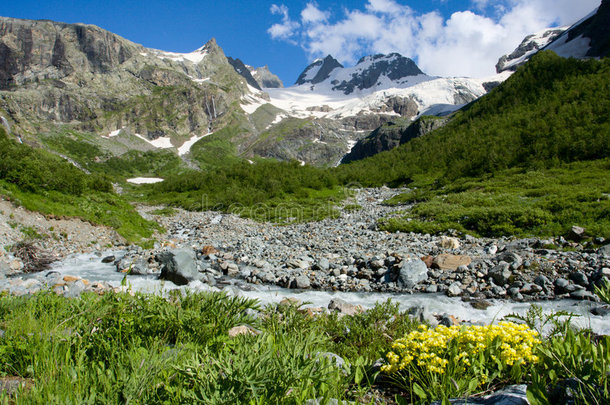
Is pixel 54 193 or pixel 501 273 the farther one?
pixel 54 193

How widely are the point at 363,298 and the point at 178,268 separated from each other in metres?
6.34

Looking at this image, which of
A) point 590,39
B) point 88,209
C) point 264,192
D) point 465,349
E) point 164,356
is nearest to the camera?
point 164,356

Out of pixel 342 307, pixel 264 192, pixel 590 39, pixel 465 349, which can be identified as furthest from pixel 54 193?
pixel 590 39

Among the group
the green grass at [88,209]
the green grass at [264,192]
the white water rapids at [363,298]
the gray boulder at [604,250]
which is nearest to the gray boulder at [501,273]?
the white water rapids at [363,298]

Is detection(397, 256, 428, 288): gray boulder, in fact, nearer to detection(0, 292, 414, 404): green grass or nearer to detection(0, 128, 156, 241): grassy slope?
detection(0, 292, 414, 404): green grass

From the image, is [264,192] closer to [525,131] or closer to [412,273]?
[412,273]

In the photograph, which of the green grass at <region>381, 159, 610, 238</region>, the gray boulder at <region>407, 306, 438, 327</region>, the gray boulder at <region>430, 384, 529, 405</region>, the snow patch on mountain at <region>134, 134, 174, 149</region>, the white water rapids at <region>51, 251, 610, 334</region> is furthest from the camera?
the snow patch on mountain at <region>134, 134, 174, 149</region>

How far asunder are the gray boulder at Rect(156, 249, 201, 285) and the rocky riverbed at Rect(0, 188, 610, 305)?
1.3 inches

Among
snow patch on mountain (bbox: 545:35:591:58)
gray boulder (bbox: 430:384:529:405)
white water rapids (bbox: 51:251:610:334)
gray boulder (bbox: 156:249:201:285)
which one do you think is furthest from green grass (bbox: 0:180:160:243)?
snow patch on mountain (bbox: 545:35:591:58)

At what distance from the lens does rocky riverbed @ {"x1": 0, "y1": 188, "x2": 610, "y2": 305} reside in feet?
28.9

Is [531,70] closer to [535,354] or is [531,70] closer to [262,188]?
[262,188]

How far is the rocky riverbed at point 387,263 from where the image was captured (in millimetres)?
8812

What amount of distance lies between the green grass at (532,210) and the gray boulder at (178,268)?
12.0 metres

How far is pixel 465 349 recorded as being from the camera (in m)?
2.99
